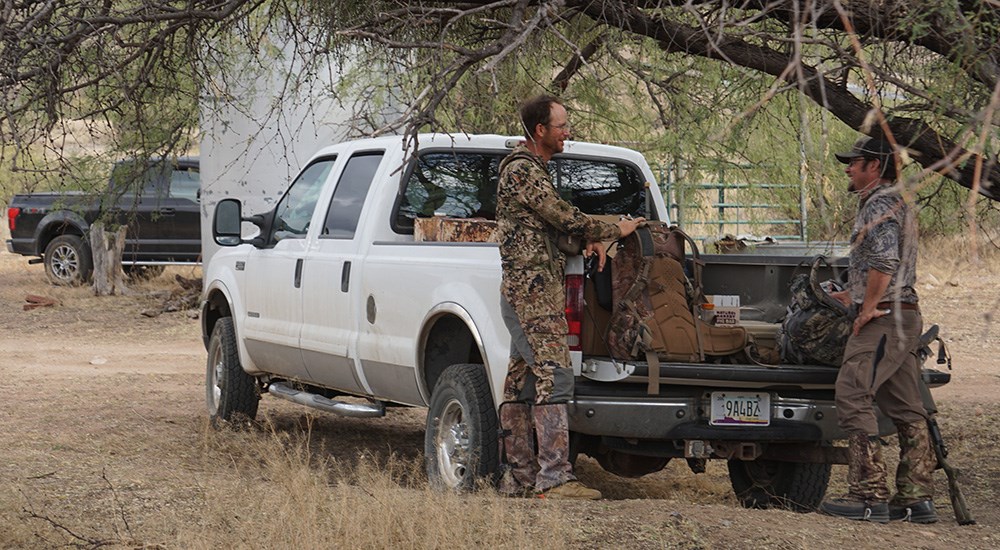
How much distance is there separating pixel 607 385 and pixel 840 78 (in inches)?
88.5

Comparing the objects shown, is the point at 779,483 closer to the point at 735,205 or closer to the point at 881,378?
the point at 881,378

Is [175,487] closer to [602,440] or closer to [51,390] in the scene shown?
[602,440]

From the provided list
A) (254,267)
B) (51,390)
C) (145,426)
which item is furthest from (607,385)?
(51,390)

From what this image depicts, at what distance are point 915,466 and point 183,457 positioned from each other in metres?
4.28

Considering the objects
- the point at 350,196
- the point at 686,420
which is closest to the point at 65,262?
the point at 350,196

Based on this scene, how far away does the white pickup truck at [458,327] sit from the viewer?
6.34 metres

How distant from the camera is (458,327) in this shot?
283 inches

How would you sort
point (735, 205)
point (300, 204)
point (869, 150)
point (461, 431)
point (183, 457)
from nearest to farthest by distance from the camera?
1. point (869, 150)
2. point (461, 431)
3. point (183, 457)
4. point (300, 204)
5. point (735, 205)

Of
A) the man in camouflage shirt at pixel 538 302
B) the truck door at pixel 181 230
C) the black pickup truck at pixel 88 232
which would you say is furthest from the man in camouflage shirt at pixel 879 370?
the truck door at pixel 181 230

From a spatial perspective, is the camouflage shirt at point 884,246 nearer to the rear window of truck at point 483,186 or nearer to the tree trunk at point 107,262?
the rear window of truck at point 483,186

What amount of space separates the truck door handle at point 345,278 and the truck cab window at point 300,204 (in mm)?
744

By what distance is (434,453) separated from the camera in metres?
7.01

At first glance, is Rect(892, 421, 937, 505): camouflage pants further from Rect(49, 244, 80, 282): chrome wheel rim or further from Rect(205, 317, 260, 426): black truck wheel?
Rect(49, 244, 80, 282): chrome wheel rim

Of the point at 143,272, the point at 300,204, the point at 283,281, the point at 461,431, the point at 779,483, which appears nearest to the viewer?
the point at 461,431
